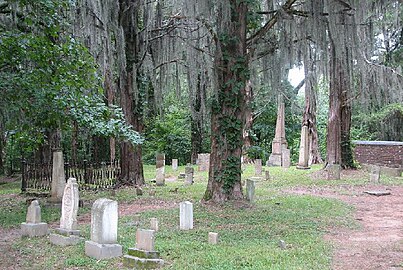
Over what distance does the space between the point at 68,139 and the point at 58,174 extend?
44.4 feet

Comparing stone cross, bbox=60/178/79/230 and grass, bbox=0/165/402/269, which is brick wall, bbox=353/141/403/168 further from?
stone cross, bbox=60/178/79/230

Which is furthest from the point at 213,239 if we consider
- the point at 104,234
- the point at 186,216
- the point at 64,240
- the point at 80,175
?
the point at 80,175

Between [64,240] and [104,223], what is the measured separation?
1190mm

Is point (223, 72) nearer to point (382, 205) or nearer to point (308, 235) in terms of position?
point (308, 235)

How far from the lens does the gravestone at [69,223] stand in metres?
7.31

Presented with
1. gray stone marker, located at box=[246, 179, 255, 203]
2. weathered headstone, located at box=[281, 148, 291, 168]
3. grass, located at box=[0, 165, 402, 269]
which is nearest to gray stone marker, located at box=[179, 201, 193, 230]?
grass, located at box=[0, 165, 402, 269]

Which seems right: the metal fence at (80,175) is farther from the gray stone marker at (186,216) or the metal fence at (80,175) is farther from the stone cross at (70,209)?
the gray stone marker at (186,216)

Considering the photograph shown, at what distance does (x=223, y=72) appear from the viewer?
10.8m

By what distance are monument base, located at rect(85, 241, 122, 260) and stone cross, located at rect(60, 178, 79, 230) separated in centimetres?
112

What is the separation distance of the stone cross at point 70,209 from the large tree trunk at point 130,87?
6841mm

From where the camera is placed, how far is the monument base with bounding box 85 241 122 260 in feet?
20.7

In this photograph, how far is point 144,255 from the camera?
5.90 m

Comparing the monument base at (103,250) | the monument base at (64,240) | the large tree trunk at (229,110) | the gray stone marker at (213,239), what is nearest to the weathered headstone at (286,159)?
the large tree trunk at (229,110)

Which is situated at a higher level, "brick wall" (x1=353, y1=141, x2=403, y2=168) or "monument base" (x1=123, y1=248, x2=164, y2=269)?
"brick wall" (x1=353, y1=141, x2=403, y2=168)
